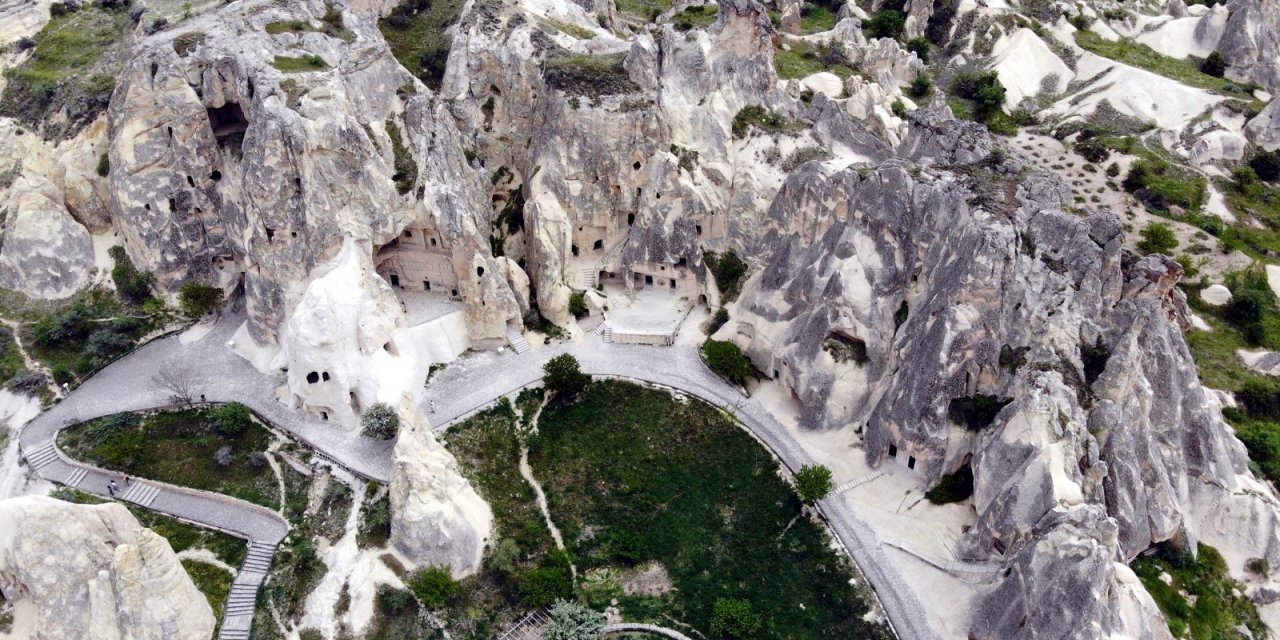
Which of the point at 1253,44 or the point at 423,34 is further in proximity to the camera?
the point at 1253,44

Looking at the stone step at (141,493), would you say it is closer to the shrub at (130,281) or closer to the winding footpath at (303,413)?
the winding footpath at (303,413)

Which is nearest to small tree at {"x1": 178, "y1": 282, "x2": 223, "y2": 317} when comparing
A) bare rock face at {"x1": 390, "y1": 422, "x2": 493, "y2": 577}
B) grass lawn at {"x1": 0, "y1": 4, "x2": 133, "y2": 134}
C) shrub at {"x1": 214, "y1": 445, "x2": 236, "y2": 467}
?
shrub at {"x1": 214, "y1": 445, "x2": 236, "y2": 467}

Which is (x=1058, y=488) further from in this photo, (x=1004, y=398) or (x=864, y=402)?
(x=864, y=402)

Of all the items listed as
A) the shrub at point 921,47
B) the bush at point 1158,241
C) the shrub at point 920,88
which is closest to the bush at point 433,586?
the bush at point 1158,241

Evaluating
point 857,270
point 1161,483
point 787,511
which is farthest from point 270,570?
point 1161,483

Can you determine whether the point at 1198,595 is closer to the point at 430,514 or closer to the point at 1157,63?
the point at 430,514

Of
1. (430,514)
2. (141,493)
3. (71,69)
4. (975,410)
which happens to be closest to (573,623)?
(430,514)

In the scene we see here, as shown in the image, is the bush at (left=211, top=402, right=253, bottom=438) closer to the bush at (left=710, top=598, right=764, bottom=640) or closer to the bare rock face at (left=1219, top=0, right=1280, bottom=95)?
the bush at (left=710, top=598, right=764, bottom=640)
